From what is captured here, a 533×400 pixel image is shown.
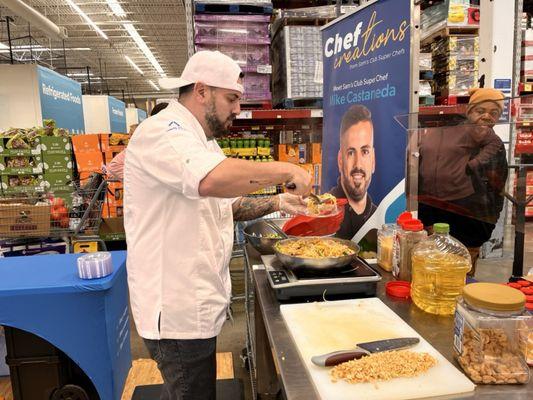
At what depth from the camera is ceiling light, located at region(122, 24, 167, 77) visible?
1241 centimetres

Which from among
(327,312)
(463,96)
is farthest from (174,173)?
(463,96)

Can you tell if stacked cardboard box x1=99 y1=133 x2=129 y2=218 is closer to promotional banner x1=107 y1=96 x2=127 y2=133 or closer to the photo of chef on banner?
the photo of chef on banner

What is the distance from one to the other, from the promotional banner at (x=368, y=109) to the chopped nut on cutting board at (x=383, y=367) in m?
0.97

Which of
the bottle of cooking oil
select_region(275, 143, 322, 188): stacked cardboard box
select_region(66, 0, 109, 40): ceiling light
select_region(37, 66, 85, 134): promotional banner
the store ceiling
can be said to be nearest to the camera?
the bottle of cooking oil

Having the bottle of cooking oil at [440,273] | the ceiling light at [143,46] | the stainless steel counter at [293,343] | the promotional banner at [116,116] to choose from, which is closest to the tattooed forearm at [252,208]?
the stainless steel counter at [293,343]

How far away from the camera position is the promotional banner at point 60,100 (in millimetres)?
9561

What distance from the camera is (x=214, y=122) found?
5.71 feet

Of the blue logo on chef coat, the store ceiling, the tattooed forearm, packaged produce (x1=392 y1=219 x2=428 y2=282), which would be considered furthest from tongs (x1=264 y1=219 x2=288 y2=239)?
the store ceiling

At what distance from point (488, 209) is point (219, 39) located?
10.6 feet

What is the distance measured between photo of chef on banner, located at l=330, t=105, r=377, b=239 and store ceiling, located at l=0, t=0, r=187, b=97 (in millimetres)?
9752

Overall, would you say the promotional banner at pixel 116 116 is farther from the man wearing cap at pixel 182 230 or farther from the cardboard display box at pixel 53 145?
the man wearing cap at pixel 182 230

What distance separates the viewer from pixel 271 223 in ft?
8.30

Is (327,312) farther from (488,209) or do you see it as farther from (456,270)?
(488,209)

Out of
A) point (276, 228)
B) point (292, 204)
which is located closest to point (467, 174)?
point (292, 204)
